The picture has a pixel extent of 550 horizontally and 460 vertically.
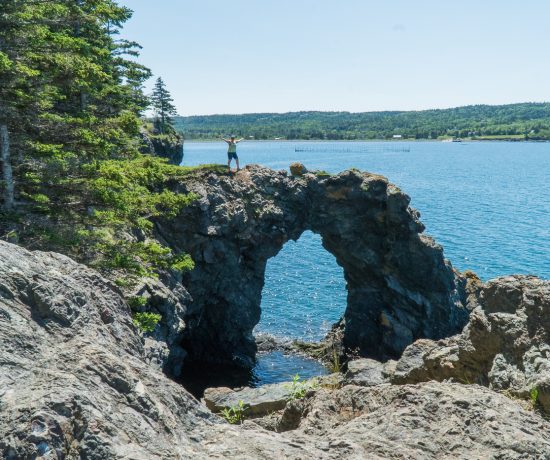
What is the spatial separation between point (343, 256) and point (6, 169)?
2903cm

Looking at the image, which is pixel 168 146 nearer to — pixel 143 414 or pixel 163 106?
pixel 163 106

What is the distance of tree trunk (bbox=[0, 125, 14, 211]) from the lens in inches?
604

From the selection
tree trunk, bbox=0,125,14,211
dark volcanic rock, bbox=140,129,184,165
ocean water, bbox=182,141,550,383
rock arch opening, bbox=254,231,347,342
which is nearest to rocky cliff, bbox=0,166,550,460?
tree trunk, bbox=0,125,14,211

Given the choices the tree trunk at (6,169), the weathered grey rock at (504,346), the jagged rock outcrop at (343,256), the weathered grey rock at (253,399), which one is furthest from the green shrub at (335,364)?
the tree trunk at (6,169)

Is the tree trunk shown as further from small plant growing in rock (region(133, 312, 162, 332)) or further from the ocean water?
the ocean water

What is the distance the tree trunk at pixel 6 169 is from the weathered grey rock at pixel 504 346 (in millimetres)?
12075

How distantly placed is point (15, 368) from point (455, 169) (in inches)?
6021

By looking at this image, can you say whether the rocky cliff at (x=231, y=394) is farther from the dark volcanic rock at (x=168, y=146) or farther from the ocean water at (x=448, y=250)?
the dark volcanic rock at (x=168, y=146)

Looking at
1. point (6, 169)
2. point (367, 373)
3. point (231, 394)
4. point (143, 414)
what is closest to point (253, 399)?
point (231, 394)

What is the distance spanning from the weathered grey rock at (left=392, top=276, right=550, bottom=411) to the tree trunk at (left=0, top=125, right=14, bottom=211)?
12075 mm

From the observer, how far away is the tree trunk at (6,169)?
15.3 meters

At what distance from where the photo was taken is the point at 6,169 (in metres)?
15.4

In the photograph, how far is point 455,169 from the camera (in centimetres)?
14750

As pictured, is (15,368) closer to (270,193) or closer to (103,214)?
(103,214)
